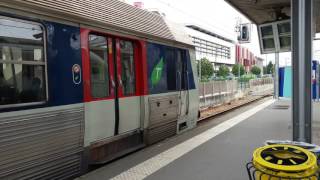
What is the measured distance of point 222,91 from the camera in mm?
22859

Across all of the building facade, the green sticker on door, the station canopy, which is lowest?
the green sticker on door

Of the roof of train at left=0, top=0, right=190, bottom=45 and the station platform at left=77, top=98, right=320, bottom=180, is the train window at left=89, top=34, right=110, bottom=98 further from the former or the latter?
the station platform at left=77, top=98, right=320, bottom=180

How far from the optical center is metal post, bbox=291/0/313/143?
532 centimetres

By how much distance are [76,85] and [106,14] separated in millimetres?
1600

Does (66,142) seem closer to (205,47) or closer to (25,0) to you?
(25,0)

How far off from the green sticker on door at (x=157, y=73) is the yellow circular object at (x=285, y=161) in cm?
509

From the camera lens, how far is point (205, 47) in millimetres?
90812

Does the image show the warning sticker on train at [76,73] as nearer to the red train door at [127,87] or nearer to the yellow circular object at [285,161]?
the red train door at [127,87]

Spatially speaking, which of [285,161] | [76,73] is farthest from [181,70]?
[285,161]

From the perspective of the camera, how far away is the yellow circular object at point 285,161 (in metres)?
3.36

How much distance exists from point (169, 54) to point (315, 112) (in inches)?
314

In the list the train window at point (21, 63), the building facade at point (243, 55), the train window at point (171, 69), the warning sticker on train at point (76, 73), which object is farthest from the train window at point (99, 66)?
the building facade at point (243, 55)

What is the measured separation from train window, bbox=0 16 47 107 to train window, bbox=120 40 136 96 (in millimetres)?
2286

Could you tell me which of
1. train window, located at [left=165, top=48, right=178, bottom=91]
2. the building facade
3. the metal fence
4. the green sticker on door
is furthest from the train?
the building facade
